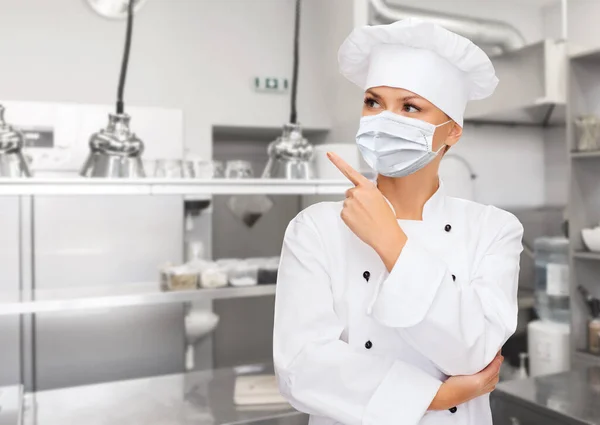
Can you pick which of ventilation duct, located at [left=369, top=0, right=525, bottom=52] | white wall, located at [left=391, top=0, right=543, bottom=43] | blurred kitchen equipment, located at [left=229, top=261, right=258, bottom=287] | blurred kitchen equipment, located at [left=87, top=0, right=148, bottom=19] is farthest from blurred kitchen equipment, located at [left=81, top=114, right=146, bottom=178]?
white wall, located at [left=391, top=0, right=543, bottom=43]

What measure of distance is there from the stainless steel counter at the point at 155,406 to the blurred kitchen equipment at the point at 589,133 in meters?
1.61

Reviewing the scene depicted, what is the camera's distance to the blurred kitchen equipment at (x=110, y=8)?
276cm

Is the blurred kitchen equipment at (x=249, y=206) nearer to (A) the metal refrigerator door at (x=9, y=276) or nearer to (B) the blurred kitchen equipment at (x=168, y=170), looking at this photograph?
(A) the metal refrigerator door at (x=9, y=276)

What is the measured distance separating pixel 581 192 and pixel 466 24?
0.97 metres

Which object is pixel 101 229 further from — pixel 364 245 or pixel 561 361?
pixel 561 361

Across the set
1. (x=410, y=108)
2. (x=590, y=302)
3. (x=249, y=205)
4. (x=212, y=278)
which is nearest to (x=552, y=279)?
(x=590, y=302)

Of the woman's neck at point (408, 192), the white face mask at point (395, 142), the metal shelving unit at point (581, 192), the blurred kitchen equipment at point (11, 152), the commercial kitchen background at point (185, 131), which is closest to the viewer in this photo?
the white face mask at point (395, 142)

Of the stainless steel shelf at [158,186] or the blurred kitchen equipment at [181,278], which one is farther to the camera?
the blurred kitchen equipment at [181,278]

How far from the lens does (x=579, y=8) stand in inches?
118

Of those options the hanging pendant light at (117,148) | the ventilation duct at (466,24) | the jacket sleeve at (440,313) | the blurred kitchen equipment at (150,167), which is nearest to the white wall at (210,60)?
the ventilation duct at (466,24)

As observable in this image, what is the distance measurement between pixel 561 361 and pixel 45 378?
220 cm

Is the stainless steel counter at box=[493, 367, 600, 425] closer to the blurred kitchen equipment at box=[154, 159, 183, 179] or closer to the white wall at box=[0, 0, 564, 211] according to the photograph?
the blurred kitchen equipment at box=[154, 159, 183, 179]

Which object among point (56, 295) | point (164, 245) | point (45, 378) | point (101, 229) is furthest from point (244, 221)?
point (56, 295)

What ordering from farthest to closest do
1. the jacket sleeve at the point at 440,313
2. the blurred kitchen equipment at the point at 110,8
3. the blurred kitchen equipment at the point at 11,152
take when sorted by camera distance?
the blurred kitchen equipment at the point at 110,8
the blurred kitchen equipment at the point at 11,152
the jacket sleeve at the point at 440,313
